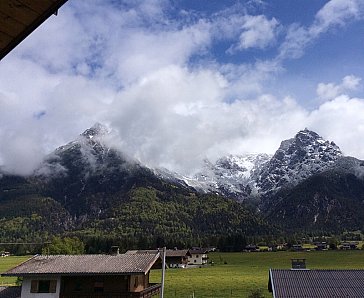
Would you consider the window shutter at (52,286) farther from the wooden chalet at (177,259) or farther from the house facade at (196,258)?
the house facade at (196,258)

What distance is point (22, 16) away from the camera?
369 cm

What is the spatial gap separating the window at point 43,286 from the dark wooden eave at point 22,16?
1371 inches

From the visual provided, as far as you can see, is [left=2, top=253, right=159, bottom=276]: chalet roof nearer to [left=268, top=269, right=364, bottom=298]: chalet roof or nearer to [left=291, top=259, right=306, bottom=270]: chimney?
[left=291, top=259, right=306, bottom=270]: chimney

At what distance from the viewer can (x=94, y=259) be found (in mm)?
36625

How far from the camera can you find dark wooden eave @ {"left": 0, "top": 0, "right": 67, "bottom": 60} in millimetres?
3564

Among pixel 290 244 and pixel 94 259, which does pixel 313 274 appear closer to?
pixel 94 259

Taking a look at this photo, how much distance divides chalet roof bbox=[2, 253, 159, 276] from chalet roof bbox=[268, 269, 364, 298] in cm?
1136

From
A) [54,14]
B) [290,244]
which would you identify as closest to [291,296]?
[54,14]

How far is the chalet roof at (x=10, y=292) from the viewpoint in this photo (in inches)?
1449

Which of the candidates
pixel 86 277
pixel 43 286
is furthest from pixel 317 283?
Answer: pixel 43 286

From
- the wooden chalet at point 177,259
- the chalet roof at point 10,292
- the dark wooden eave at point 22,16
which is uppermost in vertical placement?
the wooden chalet at point 177,259

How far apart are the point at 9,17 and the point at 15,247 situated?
174m

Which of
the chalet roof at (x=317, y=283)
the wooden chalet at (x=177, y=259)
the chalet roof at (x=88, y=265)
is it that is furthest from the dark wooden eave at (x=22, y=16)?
the wooden chalet at (x=177, y=259)

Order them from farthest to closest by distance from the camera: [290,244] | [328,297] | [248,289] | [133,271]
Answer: [290,244] → [248,289] → [133,271] → [328,297]
